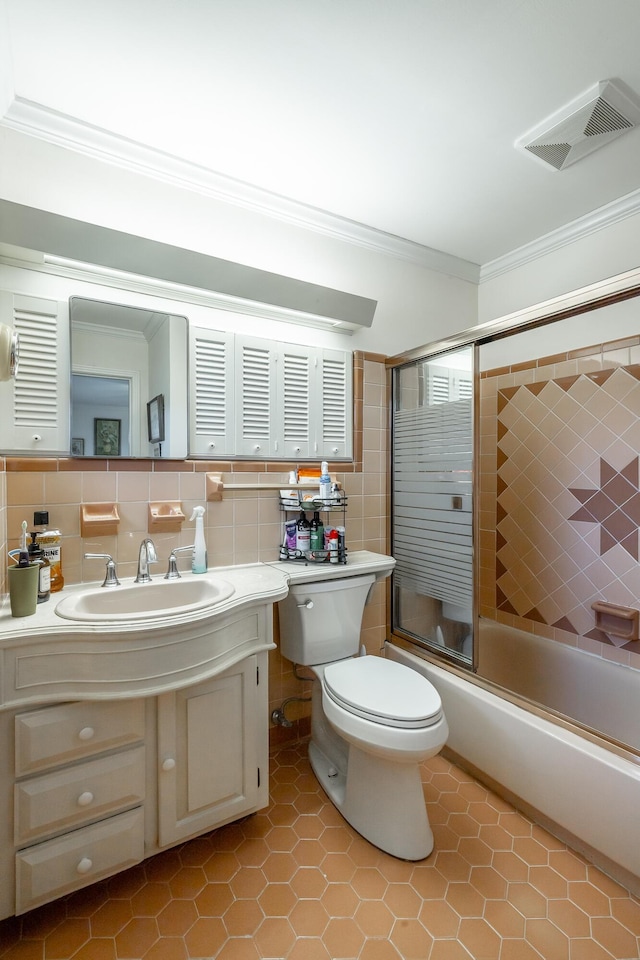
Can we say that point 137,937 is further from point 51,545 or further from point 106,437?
point 106,437

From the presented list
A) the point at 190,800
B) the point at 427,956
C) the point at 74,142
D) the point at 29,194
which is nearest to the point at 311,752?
the point at 190,800

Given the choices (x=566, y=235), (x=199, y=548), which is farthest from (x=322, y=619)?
(x=566, y=235)

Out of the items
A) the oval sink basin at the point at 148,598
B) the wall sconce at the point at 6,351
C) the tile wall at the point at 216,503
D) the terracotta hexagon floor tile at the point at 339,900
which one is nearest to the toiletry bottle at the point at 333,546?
the tile wall at the point at 216,503

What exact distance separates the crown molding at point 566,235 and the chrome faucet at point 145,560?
236 cm

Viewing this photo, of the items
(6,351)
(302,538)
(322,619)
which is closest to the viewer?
(6,351)

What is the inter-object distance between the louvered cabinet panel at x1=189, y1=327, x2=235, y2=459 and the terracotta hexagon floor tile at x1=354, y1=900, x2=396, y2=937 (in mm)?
1539

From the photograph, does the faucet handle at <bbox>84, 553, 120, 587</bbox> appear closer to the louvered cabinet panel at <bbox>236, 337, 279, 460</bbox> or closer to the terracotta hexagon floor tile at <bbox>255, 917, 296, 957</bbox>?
the louvered cabinet panel at <bbox>236, 337, 279, 460</bbox>

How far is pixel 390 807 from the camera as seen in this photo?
147cm

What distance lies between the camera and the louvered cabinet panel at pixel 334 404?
2.15 meters

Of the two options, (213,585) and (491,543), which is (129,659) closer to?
(213,585)

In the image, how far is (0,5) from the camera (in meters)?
1.15

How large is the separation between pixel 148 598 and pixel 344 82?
178 cm

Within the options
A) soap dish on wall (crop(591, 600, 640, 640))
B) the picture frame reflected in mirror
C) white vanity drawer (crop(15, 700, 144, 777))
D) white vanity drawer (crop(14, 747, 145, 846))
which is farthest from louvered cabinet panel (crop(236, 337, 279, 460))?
soap dish on wall (crop(591, 600, 640, 640))

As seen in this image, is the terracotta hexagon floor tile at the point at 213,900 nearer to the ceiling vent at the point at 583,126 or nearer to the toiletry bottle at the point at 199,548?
the toiletry bottle at the point at 199,548
